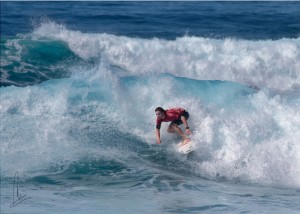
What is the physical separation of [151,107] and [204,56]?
6260 millimetres

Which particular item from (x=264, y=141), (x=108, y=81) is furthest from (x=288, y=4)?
(x=264, y=141)

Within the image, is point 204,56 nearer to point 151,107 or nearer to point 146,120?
point 151,107

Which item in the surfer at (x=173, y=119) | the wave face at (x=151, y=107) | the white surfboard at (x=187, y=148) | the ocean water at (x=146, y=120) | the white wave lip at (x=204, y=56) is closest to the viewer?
the ocean water at (x=146, y=120)

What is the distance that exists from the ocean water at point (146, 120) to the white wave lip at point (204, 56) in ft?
0.19

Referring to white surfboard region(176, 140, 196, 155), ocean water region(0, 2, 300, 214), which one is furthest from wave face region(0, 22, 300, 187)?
white surfboard region(176, 140, 196, 155)

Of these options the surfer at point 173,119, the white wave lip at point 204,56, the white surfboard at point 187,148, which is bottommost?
the white surfboard at point 187,148

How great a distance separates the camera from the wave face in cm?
1038

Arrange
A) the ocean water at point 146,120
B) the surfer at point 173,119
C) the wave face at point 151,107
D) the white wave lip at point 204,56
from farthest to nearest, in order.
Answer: the white wave lip at point 204,56, the surfer at point 173,119, the wave face at point 151,107, the ocean water at point 146,120

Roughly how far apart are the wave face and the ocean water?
4 centimetres

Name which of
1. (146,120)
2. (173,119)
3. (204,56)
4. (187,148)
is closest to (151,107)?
(146,120)

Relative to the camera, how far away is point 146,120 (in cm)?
1267

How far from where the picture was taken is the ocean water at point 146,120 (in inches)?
341

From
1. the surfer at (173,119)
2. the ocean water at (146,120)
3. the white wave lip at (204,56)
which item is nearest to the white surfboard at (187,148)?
the ocean water at (146,120)

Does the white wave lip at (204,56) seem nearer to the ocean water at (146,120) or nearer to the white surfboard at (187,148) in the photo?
the ocean water at (146,120)
